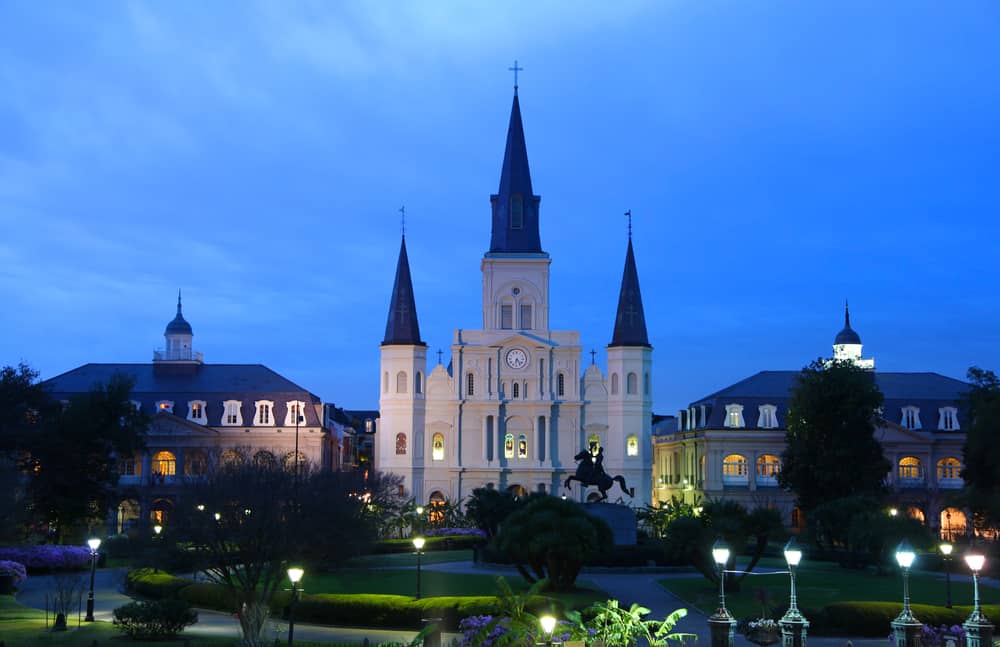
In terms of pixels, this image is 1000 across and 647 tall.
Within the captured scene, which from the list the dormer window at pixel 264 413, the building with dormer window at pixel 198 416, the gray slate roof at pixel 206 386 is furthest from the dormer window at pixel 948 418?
the dormer window at pixel 264 413

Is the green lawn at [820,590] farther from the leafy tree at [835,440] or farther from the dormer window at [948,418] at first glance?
A: the dormer window at [948,418]

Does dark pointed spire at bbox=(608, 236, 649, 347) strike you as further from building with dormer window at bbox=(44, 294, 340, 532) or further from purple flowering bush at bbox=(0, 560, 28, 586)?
purple flowering bush at bbox=(0, 560, 28, 586)

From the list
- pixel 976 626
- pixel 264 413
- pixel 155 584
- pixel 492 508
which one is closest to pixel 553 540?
pixel 155 584

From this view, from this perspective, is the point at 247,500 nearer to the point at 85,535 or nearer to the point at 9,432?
the point at 9,432

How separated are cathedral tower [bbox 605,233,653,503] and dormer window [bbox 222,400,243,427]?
29249 millimetres

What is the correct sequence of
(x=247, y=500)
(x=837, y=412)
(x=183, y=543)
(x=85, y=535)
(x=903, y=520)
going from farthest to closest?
(x=837, y=412) → (x=85, y=535) → (x=903, y=520) → (x=183, y=543) → (x=247, y=500)

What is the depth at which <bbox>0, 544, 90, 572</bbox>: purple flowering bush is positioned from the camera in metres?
53.6

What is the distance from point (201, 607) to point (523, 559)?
11229 mm

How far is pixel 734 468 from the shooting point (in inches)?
3669

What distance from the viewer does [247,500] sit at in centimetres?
3856

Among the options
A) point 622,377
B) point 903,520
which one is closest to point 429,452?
point 622,377

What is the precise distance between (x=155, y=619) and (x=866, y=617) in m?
19.2

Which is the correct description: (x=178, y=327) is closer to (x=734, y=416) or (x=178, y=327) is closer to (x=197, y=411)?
(x=197, y=411)

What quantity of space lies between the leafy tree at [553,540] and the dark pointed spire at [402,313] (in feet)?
165
